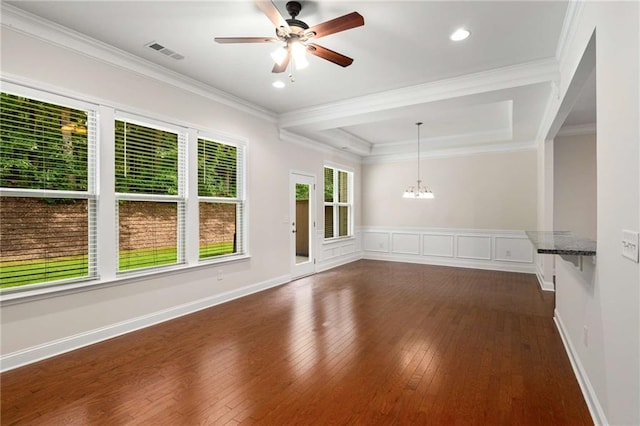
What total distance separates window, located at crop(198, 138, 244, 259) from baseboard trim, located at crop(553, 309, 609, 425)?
4131mm

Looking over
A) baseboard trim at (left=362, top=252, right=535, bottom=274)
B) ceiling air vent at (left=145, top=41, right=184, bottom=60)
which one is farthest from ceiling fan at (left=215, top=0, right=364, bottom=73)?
baseboard trim at (left=362, top=252, right=535, bottom=274)

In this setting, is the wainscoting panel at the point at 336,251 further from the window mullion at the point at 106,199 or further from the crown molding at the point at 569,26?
the crown molding at the point at 569,26

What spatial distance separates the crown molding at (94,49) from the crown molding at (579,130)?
5.94 meters

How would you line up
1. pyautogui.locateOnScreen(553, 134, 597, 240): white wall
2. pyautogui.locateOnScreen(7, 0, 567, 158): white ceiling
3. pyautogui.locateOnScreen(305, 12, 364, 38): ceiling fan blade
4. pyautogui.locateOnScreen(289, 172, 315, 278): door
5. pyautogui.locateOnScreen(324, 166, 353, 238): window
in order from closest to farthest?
pyautogui.locateOnScreen(305, 12, 364, 38): ceiling fan blade → pyautogui.locateOnScreen(7, 0, 567, 158): white ceiling → pyautogui.locateOnScreen(553, 134, 597, 240): white wall → pyautogui.locateOnScreen(289, 172, 315, 278): door → pyautogui.locateOnScreen(324, 166, 353, 238): window

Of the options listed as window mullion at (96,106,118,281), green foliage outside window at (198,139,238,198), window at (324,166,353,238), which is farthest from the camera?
window at (324,166,353,238)

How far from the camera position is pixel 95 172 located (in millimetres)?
3164

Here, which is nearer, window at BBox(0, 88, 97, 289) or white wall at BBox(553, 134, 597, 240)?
window at BBox(0, 88, 97, 289)

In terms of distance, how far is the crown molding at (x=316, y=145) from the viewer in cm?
577

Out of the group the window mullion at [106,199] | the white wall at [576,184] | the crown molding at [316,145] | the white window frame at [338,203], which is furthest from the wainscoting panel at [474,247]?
the window mullion at [106,199]

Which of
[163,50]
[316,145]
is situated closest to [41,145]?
[163,50]

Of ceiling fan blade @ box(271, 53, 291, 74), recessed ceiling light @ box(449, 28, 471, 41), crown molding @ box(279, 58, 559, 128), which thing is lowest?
ceiling fan blade @ box(271, 53, 291, 74)

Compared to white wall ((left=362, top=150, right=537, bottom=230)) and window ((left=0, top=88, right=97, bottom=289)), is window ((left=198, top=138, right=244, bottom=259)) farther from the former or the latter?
white wall ((left=362, top=150, right=537, bottom=230))

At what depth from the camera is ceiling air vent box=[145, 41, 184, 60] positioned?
10.5ft

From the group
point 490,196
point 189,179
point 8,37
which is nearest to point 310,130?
point 189,179
